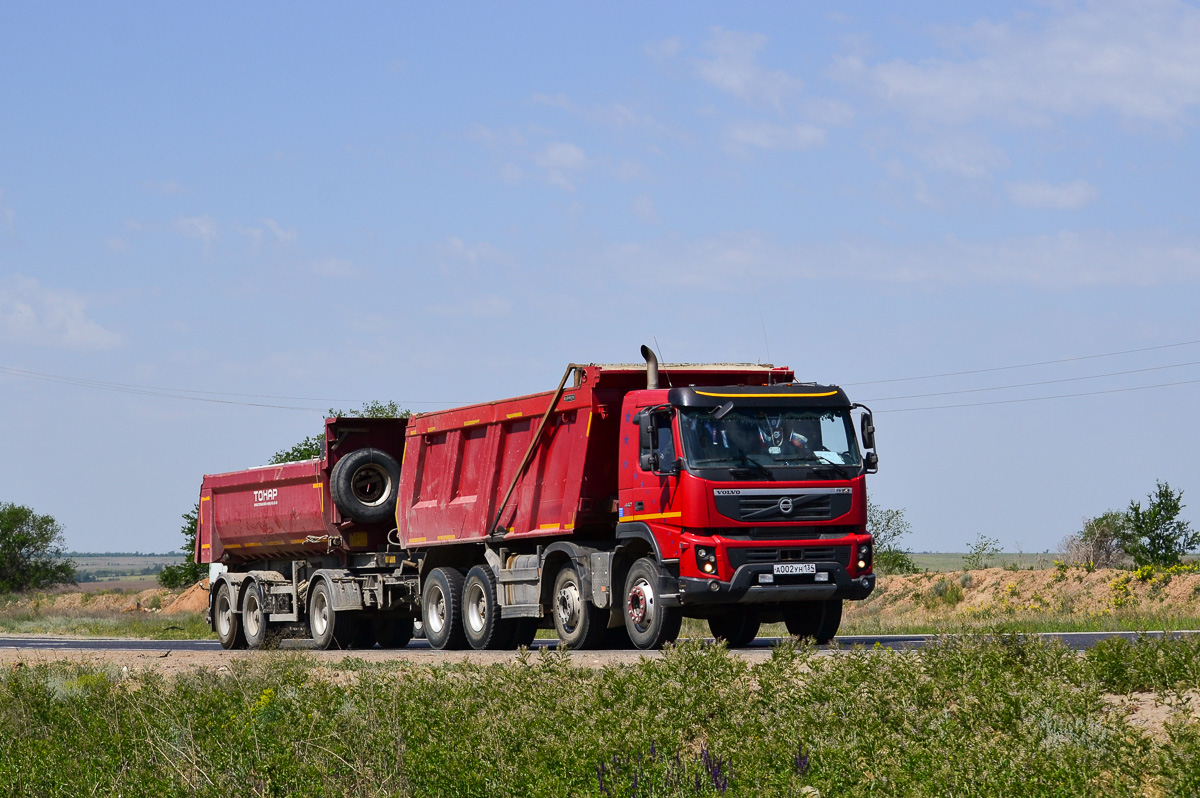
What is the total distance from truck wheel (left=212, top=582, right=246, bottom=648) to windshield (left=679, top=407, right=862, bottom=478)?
1348 centimetres

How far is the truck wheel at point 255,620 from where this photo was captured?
2556 cm

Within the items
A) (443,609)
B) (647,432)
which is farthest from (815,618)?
(443,609)

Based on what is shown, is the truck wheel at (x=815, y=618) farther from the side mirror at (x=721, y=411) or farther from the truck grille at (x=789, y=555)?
the side mirror at (x=721, y=411)

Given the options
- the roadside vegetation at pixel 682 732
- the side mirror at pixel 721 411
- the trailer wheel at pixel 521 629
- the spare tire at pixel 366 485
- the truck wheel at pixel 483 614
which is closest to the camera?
the roadside vegetation at pixel 682 732

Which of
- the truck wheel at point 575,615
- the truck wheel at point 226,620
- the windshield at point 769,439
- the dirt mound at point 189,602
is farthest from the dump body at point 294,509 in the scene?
the dirt mound at point 189,602

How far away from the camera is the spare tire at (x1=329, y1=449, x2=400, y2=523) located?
23297mm

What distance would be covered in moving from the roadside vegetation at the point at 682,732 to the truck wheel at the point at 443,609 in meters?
9.26

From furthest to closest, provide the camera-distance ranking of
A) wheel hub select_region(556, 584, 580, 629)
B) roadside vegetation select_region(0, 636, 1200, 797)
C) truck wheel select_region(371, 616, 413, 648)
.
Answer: truck wheel select_region(371, 616, 413, 648), wheel hub select_region(556, 584, 580, 629), roadside vegetation select_region(0, 636, 1200, 797)

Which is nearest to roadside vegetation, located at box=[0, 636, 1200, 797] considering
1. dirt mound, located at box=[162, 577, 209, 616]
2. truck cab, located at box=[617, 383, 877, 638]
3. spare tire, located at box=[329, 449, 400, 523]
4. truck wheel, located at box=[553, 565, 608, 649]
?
truck cab, located at box=[617, 383, 877, 638]

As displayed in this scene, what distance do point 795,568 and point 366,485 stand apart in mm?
9281

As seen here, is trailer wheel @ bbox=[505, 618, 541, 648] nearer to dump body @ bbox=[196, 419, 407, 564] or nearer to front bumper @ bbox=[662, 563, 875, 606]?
front bumper @ bbox=[662, 563, 875, 606]

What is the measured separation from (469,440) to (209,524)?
9144 millimetres

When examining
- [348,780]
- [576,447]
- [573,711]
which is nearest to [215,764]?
[348,780]

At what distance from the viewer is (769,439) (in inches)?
671
